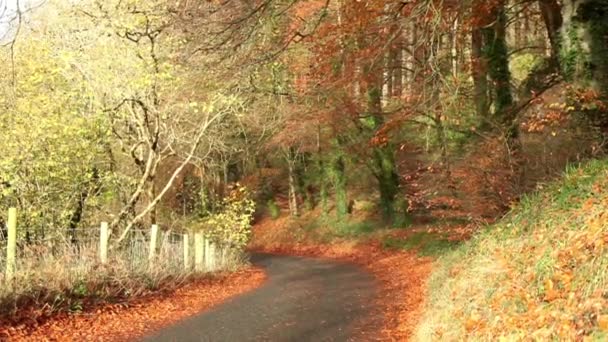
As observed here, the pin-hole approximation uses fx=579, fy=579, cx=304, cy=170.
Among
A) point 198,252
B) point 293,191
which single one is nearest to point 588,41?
point 198,252

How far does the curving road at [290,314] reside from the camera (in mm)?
9242

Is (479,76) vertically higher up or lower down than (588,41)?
higher up

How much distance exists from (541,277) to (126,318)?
7605mm

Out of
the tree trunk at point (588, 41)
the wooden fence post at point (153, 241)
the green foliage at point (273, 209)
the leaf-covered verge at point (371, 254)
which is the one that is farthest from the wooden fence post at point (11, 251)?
the green foliage at point (273, 209)

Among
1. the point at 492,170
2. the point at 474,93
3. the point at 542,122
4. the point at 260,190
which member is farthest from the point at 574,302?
the point at 260,190

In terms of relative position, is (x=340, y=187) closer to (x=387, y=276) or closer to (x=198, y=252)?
(x=387, y=276)

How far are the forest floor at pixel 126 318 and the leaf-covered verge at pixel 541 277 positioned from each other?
4899 millimetres

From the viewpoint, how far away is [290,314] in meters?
11.2

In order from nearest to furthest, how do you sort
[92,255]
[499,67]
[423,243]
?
[92,255]
[499,67]
[423,243]

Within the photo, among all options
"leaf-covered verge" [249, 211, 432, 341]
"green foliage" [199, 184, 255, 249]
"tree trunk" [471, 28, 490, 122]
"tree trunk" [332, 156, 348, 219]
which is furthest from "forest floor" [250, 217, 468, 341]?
"green foliage" [199, 184, 255, 249]

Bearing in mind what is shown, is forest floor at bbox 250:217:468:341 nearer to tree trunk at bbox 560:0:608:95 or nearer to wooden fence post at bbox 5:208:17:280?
tree trunk at bbox 560:0:608:95

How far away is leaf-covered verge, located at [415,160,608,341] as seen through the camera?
505 centimetres

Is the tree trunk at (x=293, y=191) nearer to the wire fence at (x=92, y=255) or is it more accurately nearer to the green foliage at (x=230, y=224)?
the green foliage at (x=230, y=224)

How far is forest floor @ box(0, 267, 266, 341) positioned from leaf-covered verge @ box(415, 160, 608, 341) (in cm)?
490
